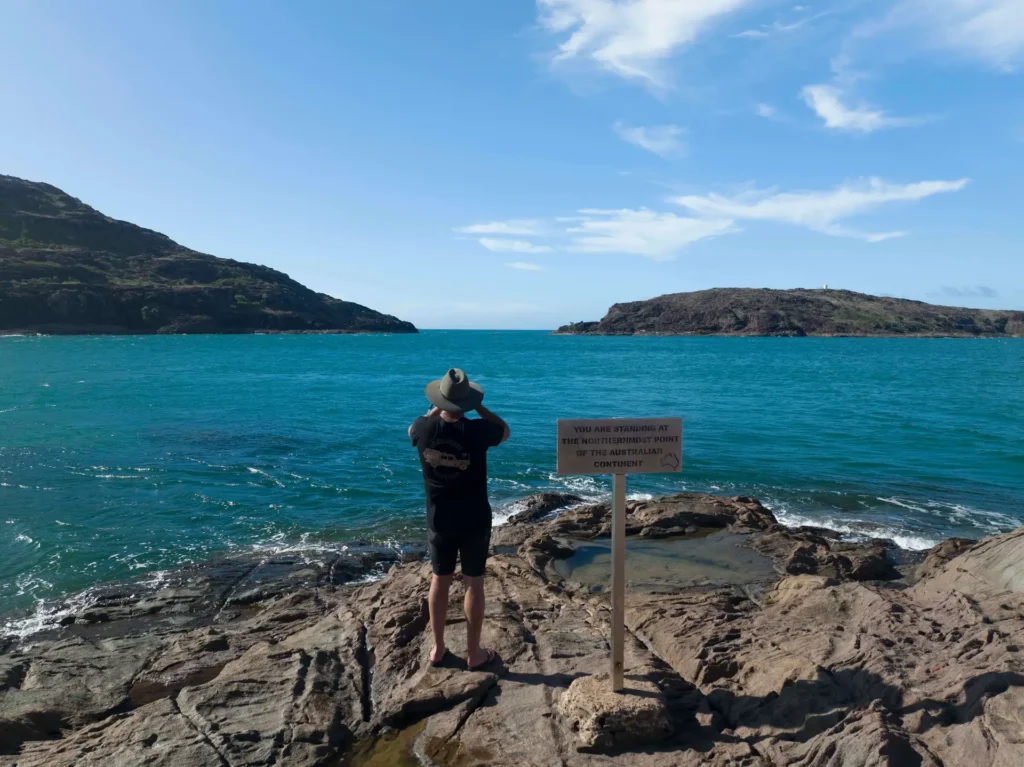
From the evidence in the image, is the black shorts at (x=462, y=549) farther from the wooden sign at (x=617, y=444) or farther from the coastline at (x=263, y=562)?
the coastline at (x=263, y=562)

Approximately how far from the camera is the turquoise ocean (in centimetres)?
1290

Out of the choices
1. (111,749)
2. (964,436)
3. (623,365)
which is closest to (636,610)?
(111,749)

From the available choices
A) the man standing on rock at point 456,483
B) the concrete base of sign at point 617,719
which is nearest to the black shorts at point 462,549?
the man standing on rock at point 456,483

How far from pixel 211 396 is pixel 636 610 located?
3239 cm

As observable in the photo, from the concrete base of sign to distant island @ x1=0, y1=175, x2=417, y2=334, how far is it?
394 ft

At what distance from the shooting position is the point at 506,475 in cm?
1792

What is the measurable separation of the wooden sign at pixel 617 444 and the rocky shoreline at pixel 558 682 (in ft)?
5.53

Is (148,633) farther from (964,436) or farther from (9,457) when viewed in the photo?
(964,436)

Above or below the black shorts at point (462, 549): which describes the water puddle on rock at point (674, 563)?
below

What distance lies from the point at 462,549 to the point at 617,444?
1.56 m

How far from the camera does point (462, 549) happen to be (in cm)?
543

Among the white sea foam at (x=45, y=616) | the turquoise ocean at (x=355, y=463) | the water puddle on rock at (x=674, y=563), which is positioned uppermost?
the water puddle on rock at (x=674, y=563)

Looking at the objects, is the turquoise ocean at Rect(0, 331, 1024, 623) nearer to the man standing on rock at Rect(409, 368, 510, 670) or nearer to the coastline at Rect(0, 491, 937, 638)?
the coastline at Rect(0, 491, 937, 638)

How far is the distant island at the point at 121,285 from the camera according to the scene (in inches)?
4102
